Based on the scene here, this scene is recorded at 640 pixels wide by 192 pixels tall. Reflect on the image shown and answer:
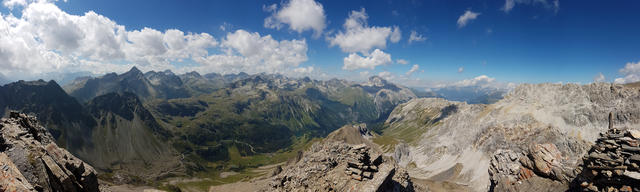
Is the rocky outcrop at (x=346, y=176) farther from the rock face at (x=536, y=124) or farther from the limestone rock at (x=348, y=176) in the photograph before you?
the rock face at (x=536, y=124)

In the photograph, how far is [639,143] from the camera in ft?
A: 47.4

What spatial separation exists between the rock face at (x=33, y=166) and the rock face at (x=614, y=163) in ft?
111

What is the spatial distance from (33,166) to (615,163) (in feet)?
128

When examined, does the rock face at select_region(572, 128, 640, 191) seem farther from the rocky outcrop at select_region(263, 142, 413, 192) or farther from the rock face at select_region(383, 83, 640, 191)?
the rock face at select_region(383, 83, 640, 191)

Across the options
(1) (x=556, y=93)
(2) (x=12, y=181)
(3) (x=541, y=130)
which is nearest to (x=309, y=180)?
(2) (x=12, y=181)

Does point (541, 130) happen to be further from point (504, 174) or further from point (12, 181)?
point (12, 181)

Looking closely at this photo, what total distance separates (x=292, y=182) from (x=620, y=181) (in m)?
28.0

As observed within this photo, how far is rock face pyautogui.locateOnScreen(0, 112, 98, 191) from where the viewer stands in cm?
1352

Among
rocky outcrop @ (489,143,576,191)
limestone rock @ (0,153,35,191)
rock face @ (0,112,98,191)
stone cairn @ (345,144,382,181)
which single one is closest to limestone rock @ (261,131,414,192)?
stone cairn @ (345,144,382,181)

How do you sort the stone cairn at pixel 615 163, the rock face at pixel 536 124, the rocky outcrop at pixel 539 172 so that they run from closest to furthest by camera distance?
the stone cairn at pixel 615 163 → the rocky outcrop at pixel 539 172 → the rock face at pixel 536 124

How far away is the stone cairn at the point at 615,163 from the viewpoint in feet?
47.1

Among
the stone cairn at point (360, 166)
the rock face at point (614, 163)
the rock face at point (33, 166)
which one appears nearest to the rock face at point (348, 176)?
the stone cairn at point (360, 166)

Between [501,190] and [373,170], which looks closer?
[373,170]

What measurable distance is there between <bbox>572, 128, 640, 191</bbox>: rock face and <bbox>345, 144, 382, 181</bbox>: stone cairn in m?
15.9
